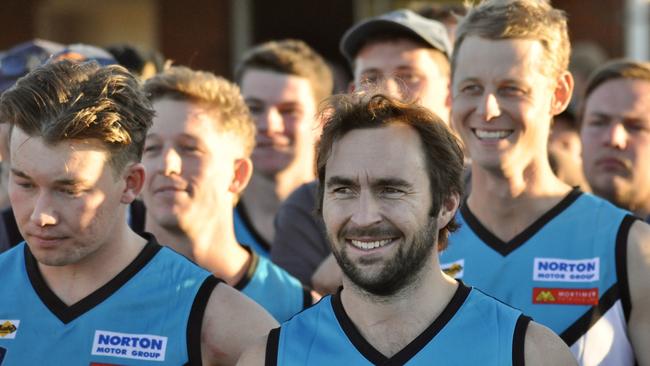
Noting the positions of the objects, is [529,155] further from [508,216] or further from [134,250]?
[134,250]

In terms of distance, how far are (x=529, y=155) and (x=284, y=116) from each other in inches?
80.5

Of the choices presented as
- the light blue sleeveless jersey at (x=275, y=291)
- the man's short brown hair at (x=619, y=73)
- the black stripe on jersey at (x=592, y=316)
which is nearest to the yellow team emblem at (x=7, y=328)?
the light blue sleeveless jersey at (x=275, y=291)

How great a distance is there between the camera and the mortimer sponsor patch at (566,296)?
439 cm

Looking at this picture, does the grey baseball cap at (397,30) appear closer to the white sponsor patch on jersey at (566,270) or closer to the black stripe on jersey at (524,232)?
the black stripe on jersey at (524,232)

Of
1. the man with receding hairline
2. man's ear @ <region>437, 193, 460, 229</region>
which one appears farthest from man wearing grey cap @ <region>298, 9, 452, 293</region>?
the man with receding hairline

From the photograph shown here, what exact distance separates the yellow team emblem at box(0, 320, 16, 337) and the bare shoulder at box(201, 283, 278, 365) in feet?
2.02

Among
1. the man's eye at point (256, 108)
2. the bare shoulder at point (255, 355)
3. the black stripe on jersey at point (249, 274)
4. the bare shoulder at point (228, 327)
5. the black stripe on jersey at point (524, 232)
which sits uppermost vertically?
the man's eye at point (256, 108)

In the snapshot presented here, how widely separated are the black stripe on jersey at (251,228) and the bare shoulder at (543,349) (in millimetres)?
2335

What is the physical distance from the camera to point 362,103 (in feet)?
12.7

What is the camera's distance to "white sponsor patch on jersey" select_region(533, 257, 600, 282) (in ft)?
14.5

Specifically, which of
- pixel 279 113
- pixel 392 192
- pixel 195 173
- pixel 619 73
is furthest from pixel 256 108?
pixel 392 192

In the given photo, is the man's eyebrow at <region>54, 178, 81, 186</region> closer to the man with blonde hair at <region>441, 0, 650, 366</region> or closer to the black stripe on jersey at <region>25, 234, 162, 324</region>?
the black stripe on jersey at <region>25, 234, 162, 324</region>

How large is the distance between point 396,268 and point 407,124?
461mm

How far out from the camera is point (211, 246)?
16.6 feet
